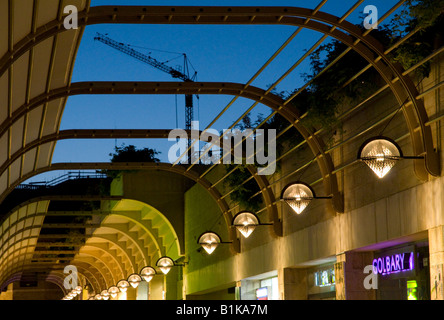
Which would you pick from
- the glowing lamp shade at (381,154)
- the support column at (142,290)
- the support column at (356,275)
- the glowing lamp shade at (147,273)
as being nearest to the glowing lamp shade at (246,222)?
the support column at (356,275)

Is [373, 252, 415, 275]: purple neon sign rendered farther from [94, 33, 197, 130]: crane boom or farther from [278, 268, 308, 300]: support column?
[94, 33, 197, 130]: crane boom

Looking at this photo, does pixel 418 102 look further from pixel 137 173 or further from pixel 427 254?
pixel 137 173

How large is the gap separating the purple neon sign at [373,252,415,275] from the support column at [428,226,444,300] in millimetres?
1915

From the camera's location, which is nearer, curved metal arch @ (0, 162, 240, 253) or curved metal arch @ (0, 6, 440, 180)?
curved metal arch @ (0, 6, 440, 180)

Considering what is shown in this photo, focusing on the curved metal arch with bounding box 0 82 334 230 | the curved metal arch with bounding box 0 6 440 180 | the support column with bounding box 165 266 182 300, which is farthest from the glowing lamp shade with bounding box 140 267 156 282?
the curved metal arch with bounding box 0 6 440 180

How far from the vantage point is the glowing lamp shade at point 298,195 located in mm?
14632

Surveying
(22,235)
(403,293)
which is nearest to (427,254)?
(403,293)

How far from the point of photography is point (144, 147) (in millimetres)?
39469

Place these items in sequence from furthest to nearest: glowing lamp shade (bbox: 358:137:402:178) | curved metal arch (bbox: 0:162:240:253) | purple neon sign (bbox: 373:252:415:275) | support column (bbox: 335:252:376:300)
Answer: curved metal arch (bbox: 0:162:240:253) < support column (bbox: 335:252:376:300) < purple neon sign (bbox: 373:252:415:275) < glowing lamp shade (bbox: 358:137:402:178)

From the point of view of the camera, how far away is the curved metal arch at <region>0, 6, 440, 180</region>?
38.6ft

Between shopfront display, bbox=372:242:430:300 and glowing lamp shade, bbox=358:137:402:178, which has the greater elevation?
glowing lamp shade, bbox=358:137:402:178

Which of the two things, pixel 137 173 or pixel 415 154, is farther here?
pixel 137 173

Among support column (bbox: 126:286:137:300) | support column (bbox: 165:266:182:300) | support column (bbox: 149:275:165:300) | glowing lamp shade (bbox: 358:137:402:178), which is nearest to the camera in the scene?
glowing lamp shade (bbox: 358:137:402:178)
